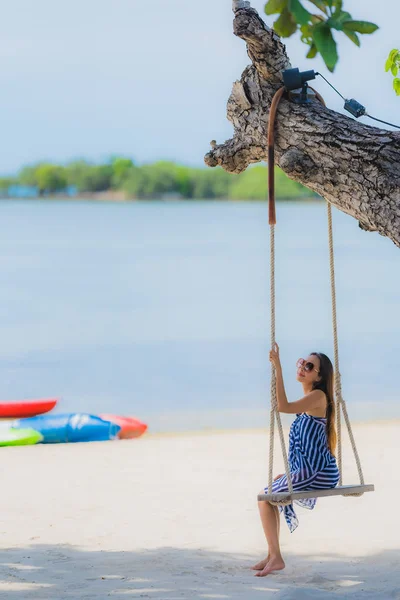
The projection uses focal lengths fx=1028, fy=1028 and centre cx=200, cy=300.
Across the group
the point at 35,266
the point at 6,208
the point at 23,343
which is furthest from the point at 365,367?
the point at 6,208

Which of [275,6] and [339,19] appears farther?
[275,6]

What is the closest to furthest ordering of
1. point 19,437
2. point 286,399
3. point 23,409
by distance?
1. point 286,399
2. point 19,437
3. point 23,409

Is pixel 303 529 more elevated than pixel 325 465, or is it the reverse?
pixel 325 465

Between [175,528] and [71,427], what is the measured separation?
3367 millimetres

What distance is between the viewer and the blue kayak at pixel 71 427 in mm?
8781

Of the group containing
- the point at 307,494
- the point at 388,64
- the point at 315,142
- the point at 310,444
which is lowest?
the point at 307,494

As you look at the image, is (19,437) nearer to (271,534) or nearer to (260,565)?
(260,565)

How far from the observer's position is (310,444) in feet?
14.6

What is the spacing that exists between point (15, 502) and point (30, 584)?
179 centimetres

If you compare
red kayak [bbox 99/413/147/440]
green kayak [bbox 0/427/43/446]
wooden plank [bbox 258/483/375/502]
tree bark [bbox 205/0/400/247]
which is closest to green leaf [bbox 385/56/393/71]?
tree bark [bbox 205/0/400/247]

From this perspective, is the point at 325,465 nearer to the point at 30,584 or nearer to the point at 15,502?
the point at 30,584

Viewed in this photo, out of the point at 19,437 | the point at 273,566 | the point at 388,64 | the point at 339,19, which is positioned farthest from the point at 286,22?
the point at 19,437

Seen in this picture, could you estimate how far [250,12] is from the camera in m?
3.79

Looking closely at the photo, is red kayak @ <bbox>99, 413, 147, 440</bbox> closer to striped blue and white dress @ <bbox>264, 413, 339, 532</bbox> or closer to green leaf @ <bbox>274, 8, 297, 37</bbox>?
striped blue and white dress @ <bbox>264, 413, 339, 532</bbox>
